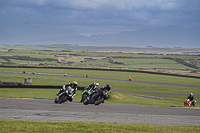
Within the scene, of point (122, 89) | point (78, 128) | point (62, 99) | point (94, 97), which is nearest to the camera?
point (78, 128)

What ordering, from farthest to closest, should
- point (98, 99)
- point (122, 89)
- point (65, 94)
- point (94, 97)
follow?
point (122, 89) → point (65, 94) → point (98, 99) → point (94, 97)

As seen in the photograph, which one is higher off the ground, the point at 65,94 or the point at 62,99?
the point at 65,94

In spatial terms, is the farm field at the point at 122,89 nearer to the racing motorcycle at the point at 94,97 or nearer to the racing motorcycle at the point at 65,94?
the racing motorcycle at the point at 65,94

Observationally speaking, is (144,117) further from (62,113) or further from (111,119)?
(62,113)

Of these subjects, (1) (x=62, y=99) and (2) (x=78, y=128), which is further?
(1) (x=62, y=99)

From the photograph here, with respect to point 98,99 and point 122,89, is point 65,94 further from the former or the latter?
point 122,89

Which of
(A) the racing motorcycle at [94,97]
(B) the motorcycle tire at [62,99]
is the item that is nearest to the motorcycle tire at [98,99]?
(A) the racing motorcycle at [94,97]

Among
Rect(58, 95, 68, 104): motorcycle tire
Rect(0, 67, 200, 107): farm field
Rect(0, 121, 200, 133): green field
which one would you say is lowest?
Rect(0, 67, 200, 107): farm field

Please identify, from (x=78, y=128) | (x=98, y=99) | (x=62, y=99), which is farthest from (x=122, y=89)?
(x=78, y=128)

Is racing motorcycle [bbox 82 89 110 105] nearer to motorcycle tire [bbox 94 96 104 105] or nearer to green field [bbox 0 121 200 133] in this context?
motorcycle tire [bbox 94 96 104 105]

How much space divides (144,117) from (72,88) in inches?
274

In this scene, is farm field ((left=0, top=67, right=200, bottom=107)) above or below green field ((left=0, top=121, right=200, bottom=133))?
below

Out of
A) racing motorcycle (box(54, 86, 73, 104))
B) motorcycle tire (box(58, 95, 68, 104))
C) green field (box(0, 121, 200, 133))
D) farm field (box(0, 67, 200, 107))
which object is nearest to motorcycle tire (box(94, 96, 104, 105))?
racing motorcycle (box(54, 86, 73, 104))

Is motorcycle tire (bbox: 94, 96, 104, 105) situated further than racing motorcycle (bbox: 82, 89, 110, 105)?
Yes
